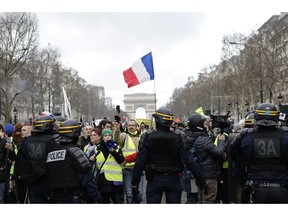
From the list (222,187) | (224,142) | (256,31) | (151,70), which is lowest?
(222,187)

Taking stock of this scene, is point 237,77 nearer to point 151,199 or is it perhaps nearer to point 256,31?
point 256,31

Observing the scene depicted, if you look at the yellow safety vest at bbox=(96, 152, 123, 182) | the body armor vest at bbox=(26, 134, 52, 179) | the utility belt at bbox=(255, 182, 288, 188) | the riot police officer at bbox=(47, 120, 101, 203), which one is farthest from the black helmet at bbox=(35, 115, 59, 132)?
the utility belt at bbox=(255, 182, 288, 188)

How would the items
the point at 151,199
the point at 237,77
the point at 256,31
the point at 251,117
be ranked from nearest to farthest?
the point at 151,199 → the point at 251,117 → the point at 256,31 → the point at 237,77

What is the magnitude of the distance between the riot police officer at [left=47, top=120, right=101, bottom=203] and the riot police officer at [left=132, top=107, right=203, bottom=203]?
1.07 meters

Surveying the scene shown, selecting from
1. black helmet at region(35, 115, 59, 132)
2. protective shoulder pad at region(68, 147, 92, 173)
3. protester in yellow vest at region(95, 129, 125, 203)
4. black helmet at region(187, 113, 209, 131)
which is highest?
black helmet at region(35, 115, 59, 132)

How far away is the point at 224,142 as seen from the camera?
830cm

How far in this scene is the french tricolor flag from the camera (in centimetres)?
1212

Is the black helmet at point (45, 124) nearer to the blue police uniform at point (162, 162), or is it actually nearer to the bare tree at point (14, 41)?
the blue police uniform at point (162, 162)

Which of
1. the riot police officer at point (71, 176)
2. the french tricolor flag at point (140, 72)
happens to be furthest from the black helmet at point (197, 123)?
the french tricolor flag at point (140, 72)

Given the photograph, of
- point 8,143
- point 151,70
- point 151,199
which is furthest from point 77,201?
point 151,70

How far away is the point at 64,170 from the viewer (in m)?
5.65

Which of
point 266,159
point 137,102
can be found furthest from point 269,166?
point 137,102

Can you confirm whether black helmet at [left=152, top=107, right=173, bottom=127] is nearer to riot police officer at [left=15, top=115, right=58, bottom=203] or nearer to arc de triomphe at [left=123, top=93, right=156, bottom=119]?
riot police officer at [left=15, top=115, right=58, bottom=203]

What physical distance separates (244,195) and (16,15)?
131 ft
